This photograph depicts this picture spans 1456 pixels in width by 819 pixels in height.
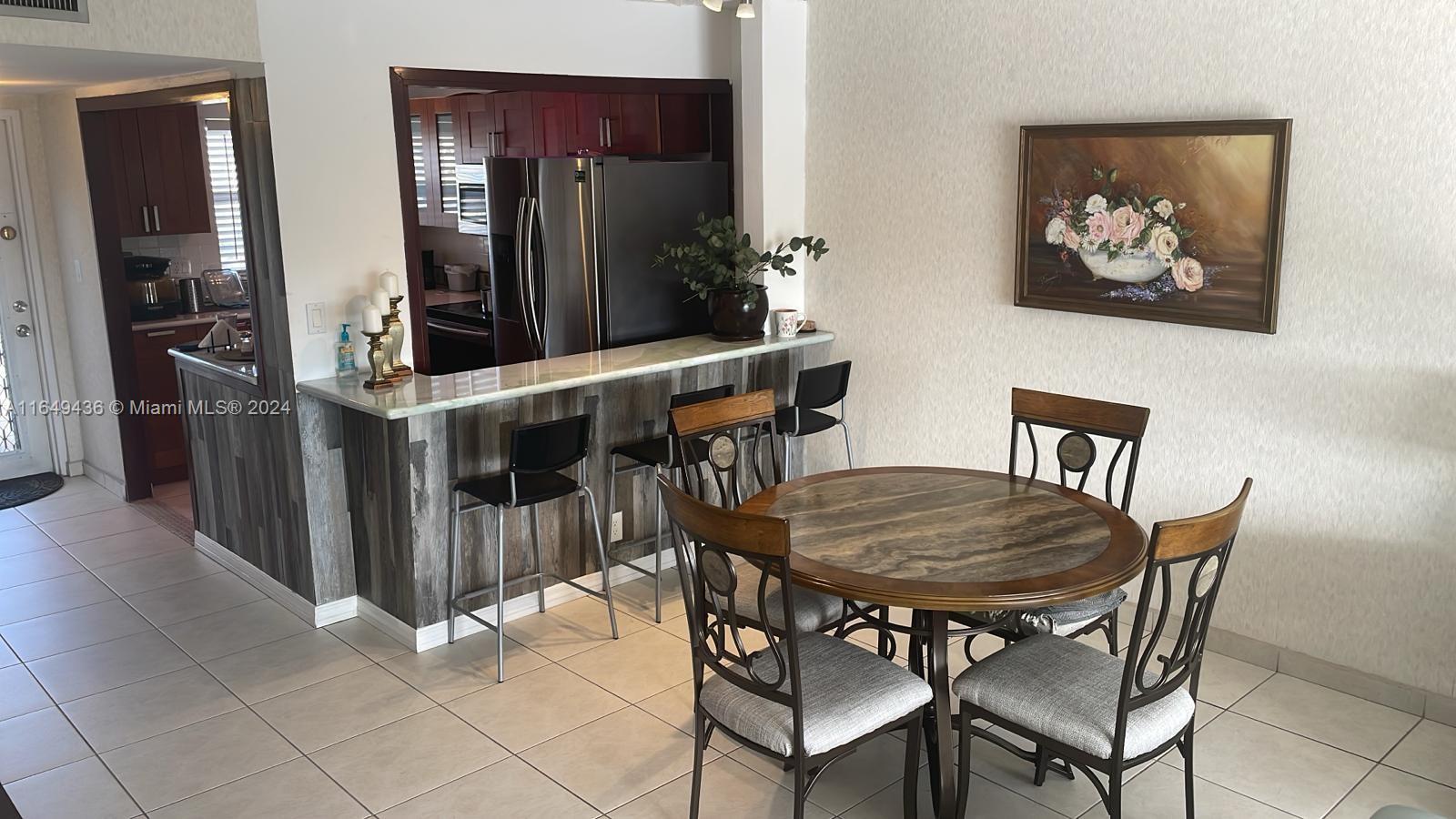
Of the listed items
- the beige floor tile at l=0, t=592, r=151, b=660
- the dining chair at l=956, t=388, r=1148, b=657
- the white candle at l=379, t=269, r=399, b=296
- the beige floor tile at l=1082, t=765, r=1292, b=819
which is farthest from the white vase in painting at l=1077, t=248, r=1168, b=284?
the beige floor tile at l=0, t=592, r=151, b=660

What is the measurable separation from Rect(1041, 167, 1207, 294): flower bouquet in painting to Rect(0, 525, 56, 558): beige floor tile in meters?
4.80

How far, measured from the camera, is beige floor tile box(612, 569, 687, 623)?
4441mm

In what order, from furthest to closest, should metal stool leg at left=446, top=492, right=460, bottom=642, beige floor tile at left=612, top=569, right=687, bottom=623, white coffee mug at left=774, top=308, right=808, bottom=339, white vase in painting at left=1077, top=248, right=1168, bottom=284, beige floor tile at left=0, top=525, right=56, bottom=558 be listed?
beige floor tile at left=0, top=525, right=56, bottom=558 < white coffee mug at left=774, top=308, right=808, bottom=339 < beige floor tile at left=612, top=569, right=687, bottom=623 < metal stool leg at left=446, top=492, right=460, bottom=642 < white vase in painting at left=1077, top=248, right=1168, bottom=284

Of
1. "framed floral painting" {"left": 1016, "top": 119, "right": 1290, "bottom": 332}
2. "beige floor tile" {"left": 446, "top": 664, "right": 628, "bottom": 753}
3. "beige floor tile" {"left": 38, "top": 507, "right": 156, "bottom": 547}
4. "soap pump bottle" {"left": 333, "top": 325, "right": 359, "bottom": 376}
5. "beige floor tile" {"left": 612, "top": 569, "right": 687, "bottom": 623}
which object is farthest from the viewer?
"beige floor tile" {"left": 38, "top": 507, "right": 156, "bottom": 547}

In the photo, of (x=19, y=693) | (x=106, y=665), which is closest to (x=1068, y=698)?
(x=106, y=665)

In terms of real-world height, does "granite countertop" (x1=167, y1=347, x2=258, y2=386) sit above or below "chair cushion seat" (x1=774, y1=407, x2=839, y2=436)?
above

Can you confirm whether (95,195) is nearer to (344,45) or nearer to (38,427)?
(38,427)

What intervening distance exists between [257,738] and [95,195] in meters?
3.30

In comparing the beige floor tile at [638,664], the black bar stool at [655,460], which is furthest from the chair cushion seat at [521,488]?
the beige floor tile at [638,664]

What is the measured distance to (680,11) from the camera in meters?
5.15

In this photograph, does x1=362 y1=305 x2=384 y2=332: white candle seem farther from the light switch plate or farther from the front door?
the front door

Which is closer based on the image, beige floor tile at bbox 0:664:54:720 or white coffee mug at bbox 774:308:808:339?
beige floor tile at bbox 0:664:54:720

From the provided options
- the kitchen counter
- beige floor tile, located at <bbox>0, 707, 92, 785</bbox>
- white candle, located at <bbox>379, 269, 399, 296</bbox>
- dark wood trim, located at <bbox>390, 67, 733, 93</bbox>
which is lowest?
beige floor tile, located at <bbox>0, 707, 92, 785</bbox>

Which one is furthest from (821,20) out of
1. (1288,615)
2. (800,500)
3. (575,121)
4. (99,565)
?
(99,565)
